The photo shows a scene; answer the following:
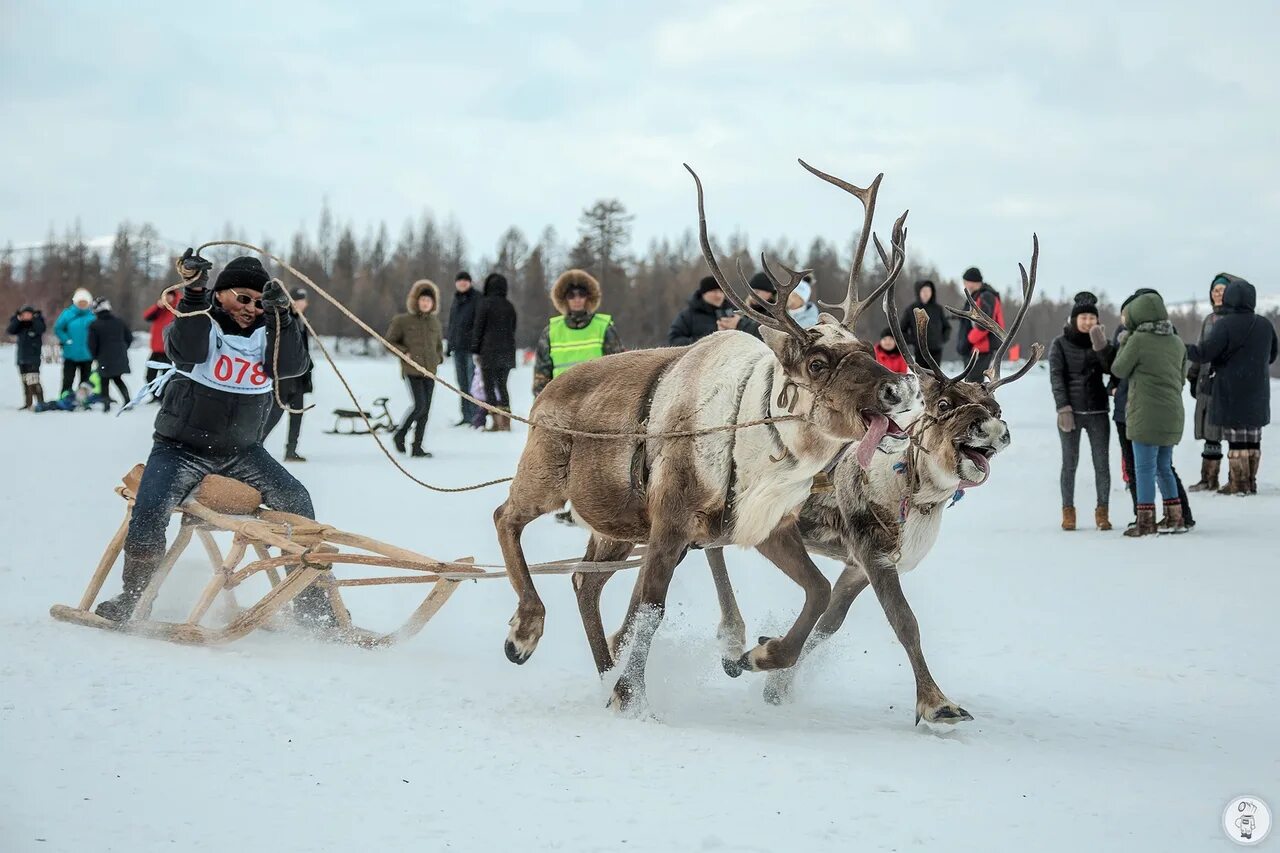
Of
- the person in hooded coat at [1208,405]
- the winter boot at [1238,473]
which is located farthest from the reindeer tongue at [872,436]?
the winter boot at [1238,473]

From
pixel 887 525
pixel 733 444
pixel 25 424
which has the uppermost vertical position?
pixel 733 444

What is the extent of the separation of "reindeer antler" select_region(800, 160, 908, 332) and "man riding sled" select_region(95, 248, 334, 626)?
272 centimetres

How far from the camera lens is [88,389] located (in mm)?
17594

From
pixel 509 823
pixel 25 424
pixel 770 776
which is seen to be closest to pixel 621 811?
pixel 509 823

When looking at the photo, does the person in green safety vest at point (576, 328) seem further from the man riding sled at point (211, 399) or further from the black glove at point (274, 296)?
the black glove at point (274, 296)

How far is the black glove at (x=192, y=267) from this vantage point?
5.50m

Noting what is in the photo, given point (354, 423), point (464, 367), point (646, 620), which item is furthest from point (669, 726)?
point (354, 423)

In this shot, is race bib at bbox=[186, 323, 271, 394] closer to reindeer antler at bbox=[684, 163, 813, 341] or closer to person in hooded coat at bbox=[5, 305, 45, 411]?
reindeer antler at bbox=[684, 163, 813, 341]

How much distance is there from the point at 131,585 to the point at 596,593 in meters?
2.29

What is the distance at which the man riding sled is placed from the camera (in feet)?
18.3

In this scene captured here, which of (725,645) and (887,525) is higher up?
(887,525)

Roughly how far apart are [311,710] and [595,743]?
1.04 m

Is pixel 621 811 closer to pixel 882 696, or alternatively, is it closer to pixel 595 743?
pixel 595 743

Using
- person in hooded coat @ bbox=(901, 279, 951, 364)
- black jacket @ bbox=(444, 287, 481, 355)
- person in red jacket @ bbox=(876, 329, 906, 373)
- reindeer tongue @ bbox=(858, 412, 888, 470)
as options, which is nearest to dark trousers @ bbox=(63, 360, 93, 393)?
black jacket @ bbox=(444, 287, 481, 355)
